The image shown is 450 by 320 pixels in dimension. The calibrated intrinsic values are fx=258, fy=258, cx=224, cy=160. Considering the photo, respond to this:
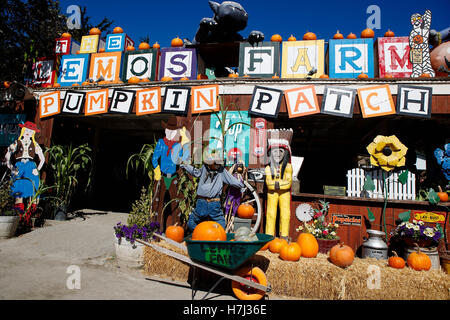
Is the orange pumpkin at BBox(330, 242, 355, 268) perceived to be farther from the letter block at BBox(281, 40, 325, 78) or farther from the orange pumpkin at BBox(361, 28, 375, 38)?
the orange pumpkin at BBox(361, 28, 375, 38)

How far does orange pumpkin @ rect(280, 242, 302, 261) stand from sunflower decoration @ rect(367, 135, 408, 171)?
2.84 m

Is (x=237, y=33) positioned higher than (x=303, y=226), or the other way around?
(x=237, y=33)

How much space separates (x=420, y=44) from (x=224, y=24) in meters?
5.38

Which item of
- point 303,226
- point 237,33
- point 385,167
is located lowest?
point 303,226

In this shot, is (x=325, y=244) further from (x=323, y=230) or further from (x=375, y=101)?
(x=375, y=101)

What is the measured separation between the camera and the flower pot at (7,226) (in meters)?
5.54

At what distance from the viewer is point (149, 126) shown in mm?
9930

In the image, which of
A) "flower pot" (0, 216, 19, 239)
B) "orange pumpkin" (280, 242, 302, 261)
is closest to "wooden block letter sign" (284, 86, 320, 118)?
"orange pumpkin" (280, 242, 302, 261)

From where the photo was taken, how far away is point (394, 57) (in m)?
6.75

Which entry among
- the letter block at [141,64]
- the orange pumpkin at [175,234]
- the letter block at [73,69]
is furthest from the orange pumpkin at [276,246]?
the letter block at [73,69]

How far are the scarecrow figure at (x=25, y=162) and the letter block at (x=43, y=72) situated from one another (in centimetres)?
→ 193

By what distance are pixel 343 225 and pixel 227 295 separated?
286cm
